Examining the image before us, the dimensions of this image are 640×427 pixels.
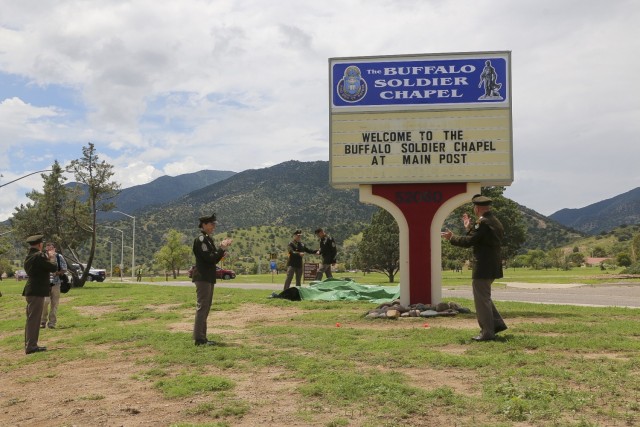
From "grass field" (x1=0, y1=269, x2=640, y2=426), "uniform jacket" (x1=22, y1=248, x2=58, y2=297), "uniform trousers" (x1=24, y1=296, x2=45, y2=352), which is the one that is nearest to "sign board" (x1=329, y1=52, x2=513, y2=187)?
"grass field" (x1=0, y1=269, x2=640, y2=426)

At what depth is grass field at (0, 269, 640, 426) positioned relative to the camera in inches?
221

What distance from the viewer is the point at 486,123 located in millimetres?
13695

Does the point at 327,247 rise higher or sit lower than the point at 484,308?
higher

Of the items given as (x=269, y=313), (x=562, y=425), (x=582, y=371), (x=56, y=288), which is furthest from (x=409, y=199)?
(x=562, y=425)

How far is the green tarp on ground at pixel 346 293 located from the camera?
1675 centimetres

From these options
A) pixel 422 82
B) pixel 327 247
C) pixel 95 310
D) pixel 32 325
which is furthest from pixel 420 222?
pixel 95 310

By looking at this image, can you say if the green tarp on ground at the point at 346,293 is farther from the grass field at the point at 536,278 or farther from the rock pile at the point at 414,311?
the grass field at the point at 536,278

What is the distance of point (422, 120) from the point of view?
13.8 meters

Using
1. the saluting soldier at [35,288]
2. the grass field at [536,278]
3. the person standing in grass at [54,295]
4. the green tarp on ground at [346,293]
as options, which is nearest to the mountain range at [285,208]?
the grass field at [536,278]

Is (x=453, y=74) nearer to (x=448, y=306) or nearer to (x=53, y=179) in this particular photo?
(x=448, y=306)

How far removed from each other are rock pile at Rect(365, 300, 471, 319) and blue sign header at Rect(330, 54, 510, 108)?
4579mm

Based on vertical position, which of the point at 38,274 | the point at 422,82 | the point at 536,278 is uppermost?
the point at 422,82

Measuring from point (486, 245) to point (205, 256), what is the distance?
14.6 feet

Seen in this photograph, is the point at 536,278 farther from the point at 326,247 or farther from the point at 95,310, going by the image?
the point at 95,310
